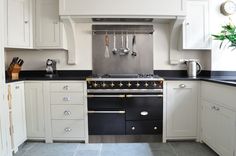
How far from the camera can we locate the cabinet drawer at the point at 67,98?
2.96 meters

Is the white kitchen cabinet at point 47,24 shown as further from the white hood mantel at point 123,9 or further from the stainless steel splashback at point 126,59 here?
the stainless steel splashback at point 126,59

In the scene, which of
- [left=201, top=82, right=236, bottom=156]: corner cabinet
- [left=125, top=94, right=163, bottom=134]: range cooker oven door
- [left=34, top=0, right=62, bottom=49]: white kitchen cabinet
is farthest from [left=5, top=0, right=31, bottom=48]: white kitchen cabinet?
[left=201, top=82, right=236, bottom=156]: corner cabinet

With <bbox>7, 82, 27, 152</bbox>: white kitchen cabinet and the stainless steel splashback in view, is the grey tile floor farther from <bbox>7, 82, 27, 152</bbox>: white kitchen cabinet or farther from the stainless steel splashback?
the stainless steel splashback

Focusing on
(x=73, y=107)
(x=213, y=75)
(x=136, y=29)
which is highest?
(x=136, y=29)

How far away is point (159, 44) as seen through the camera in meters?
3.46

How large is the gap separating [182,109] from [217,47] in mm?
1006

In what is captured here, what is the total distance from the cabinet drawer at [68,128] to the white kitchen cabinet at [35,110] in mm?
172

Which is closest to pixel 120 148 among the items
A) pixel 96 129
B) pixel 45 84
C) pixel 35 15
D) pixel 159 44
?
pixel 96 129

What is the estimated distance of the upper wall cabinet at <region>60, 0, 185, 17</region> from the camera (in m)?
2.94

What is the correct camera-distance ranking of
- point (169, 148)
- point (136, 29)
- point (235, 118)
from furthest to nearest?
point (136, 29)
point (169, 148)
point (235, 118)

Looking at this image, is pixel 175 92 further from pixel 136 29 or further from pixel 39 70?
pixel 39 70

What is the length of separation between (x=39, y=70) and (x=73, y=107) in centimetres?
93

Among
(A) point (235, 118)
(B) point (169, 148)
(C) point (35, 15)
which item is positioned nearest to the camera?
(A) point (235, 118)

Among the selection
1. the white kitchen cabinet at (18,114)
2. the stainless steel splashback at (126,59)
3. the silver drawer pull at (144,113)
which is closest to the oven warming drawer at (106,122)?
the silver drawer pull at (144,113)
